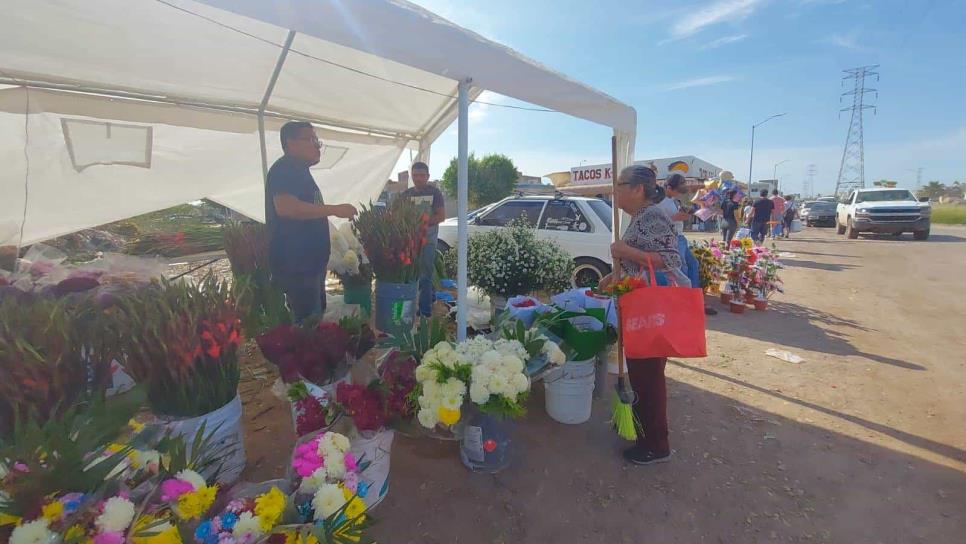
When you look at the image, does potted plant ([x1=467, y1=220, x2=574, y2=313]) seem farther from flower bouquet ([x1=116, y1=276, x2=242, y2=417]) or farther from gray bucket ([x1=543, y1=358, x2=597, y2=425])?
flower bouquet ([x1=116, y1=276, x2=242, y2=417])

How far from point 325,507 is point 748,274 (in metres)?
5.95

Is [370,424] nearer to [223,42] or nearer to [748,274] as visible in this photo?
[223,42]

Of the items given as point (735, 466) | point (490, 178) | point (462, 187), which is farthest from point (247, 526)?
point (490, 178)

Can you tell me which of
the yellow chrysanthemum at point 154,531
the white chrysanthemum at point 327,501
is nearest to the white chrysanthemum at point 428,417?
the white chrysanthemum at point 327,501

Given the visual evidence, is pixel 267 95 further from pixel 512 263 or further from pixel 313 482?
pixel 313 482

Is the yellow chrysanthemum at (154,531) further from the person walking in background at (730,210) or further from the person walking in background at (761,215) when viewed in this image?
the person walking in background at (761,215)

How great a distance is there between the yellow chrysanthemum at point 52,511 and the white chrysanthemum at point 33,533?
0.02 m

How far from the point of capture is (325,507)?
4.00 ft

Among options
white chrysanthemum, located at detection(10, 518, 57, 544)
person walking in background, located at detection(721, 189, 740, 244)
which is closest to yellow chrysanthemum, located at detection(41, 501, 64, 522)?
white chrysanthemum, located at detection(10, 518, 57, 544)

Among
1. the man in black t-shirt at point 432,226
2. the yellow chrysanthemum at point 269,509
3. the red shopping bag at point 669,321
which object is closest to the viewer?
the yellow chrysanthemum at point 269,509

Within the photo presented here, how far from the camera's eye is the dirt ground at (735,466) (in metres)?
2.03

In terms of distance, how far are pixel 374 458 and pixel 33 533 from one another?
116cm

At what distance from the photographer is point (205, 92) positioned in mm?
3973

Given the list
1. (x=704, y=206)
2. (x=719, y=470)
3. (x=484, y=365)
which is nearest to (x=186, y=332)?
(x=484, y=365)
